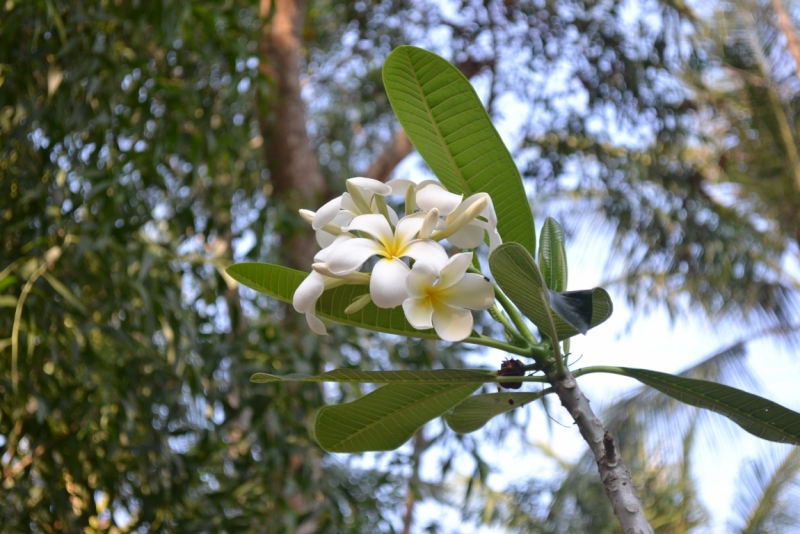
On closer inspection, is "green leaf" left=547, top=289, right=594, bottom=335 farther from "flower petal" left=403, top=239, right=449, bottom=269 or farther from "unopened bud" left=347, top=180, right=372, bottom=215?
"unopened bud" left=347, top=180, right=372, bottom=215

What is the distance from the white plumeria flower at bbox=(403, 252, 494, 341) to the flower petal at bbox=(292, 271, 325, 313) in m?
0.07

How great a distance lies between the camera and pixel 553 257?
65 cm

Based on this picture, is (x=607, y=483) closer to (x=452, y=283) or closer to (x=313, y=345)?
(x=452, y=283)

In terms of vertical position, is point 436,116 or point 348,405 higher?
point 436,116

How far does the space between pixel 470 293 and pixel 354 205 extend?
135 mm

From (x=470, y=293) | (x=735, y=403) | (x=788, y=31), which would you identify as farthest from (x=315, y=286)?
(x=788, y=31)

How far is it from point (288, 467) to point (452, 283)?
1.54 m

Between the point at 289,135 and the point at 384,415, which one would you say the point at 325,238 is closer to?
the point at 384,415

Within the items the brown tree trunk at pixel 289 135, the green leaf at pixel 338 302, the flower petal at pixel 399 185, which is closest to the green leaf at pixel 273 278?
the green leaf at pixel 338 302

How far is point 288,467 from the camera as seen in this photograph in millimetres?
1967

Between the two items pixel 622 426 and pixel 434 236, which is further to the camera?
pixel 622 426

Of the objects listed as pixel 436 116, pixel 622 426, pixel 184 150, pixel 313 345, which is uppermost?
pixel 436 116

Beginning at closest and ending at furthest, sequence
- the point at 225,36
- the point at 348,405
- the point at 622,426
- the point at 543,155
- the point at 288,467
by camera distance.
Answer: the point at 348,405, the point at 288,467, the point at 225,36, the point at 543,155, the point at 622,426

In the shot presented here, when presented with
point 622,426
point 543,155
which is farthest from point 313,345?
point 622,426
